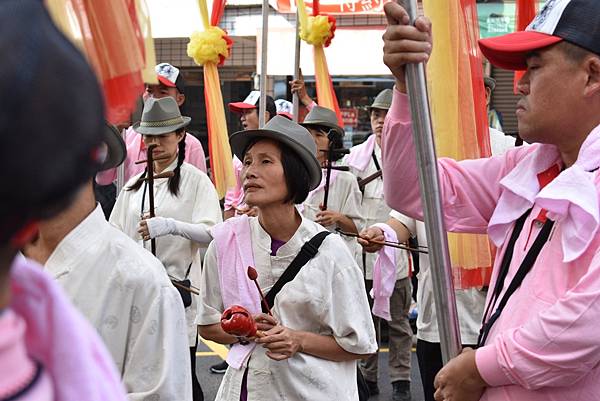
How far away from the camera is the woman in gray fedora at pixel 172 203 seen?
193 inches

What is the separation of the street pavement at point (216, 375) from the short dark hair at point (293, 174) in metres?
3.02

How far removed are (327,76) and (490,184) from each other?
4.31 meters

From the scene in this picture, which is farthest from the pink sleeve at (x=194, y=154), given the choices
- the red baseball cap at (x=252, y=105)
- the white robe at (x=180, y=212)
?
the red baseball cap at (x=252, y=105)

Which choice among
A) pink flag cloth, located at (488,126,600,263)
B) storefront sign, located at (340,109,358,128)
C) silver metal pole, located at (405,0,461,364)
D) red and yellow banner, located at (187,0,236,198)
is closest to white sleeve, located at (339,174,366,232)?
red and yellow banner, located at (187,0,236,198)

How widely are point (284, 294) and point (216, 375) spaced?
3.64 m

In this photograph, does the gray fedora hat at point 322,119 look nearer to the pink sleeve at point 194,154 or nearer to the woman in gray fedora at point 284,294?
the pink sleeve at point 194,154

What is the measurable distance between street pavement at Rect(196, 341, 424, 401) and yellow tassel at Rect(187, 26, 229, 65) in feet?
7.97

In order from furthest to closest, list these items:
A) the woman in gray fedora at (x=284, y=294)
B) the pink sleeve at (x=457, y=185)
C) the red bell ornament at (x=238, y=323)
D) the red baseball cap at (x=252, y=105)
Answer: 1. the red baseball cap at (x=252, y=105)
2. the woman in gray fedora at (x=284, y=294)
3. the red bell ornament at (x=238, y=323)
4. the pink sleeve at (x=457, y=185)

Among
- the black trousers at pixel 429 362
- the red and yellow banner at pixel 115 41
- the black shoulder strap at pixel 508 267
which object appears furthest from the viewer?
the black trousers at pixel 429 362

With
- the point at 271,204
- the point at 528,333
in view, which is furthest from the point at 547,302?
the point at 271,204

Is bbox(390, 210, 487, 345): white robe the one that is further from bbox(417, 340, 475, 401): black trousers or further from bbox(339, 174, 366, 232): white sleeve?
bbox(339, 174, 366, 232): white sleeve

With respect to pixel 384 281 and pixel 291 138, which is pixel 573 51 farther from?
pixel 384 281

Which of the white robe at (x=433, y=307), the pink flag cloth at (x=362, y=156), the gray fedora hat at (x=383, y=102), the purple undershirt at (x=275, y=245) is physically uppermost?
the purple undershirt at (x=275, y=245)

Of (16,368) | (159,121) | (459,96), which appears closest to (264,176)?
(459,96)
